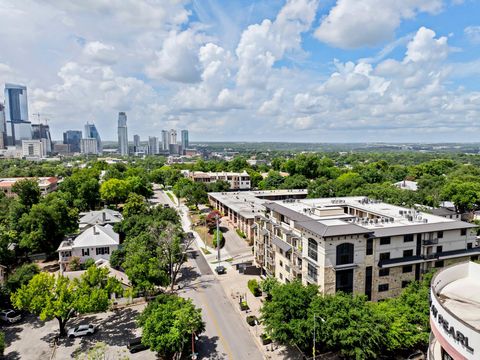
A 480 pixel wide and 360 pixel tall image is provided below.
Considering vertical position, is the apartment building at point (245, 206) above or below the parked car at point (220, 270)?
above

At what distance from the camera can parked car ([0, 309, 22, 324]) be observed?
130ft

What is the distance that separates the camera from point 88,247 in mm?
56469

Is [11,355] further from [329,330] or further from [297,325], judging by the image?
[329,330]

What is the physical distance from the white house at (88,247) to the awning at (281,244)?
2898cm

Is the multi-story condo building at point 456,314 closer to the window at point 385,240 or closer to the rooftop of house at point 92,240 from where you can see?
the window at point 385,240

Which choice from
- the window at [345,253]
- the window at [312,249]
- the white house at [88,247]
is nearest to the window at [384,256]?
the window at [345,253]

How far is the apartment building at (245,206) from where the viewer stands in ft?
236

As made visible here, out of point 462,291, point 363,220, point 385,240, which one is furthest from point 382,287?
point 462,291

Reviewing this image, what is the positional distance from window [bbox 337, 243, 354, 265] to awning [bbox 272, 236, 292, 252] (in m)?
8.21

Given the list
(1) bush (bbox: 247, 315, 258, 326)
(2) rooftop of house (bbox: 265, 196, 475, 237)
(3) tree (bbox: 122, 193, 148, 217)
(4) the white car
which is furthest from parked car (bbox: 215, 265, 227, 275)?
(3) tree (bbox: 122, 193, 148, 217)

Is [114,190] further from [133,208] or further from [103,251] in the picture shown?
[103,251]

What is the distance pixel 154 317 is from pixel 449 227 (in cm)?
3717

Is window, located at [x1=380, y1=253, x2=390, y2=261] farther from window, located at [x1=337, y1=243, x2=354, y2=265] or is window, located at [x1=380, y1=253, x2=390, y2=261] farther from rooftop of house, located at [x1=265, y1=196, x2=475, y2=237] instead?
window, located at [x1=337, y1=243, x2=354, y2=265]

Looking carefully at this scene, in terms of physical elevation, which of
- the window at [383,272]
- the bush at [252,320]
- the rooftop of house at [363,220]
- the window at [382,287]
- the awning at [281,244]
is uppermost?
the rooftop of house at [363,220]
